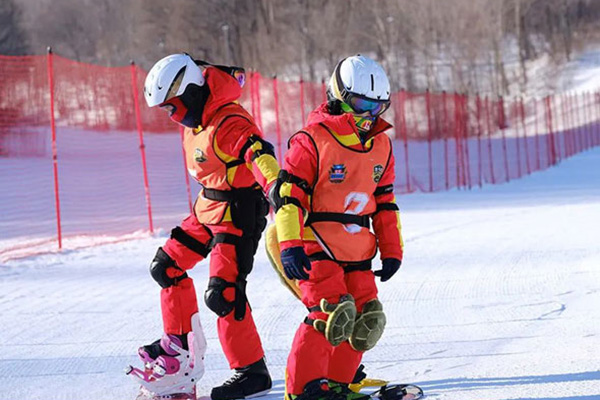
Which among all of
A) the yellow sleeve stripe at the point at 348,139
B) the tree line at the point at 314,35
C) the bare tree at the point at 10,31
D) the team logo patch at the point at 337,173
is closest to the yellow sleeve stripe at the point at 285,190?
the team logo patch at the point at 337,173

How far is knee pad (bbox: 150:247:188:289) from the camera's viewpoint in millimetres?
5148

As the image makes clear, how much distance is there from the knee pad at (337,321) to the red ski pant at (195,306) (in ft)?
2.75

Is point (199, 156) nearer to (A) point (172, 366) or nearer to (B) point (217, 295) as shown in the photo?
(B) point (217, 295)

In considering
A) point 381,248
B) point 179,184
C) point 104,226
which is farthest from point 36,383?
point 179,184

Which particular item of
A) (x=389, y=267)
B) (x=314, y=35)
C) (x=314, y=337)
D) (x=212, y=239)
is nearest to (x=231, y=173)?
(x=212, y=239)

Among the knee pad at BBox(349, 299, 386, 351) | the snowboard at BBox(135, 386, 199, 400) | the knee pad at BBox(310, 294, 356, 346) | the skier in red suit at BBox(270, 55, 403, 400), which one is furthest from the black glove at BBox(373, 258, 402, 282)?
the snowboard at BBox(135, 386, 199, 400)

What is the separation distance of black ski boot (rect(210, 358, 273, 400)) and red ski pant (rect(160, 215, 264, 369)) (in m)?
0.04

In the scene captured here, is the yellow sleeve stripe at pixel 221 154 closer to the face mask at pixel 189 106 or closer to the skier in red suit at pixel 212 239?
the skier in red suit at pixel 212 239

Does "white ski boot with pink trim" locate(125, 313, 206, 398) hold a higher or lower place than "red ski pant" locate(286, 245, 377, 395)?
lower

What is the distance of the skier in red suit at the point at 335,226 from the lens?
172 inches

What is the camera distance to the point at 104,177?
2259 cm

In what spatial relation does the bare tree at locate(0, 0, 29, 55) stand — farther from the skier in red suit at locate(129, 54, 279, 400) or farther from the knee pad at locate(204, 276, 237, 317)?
the knee pad at locate(204, 276, 237, 317)

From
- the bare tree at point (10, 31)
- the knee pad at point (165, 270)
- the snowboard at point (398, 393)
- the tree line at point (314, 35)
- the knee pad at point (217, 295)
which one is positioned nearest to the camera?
the snowboard at point (398, 393)

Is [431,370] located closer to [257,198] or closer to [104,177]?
[257,198]
